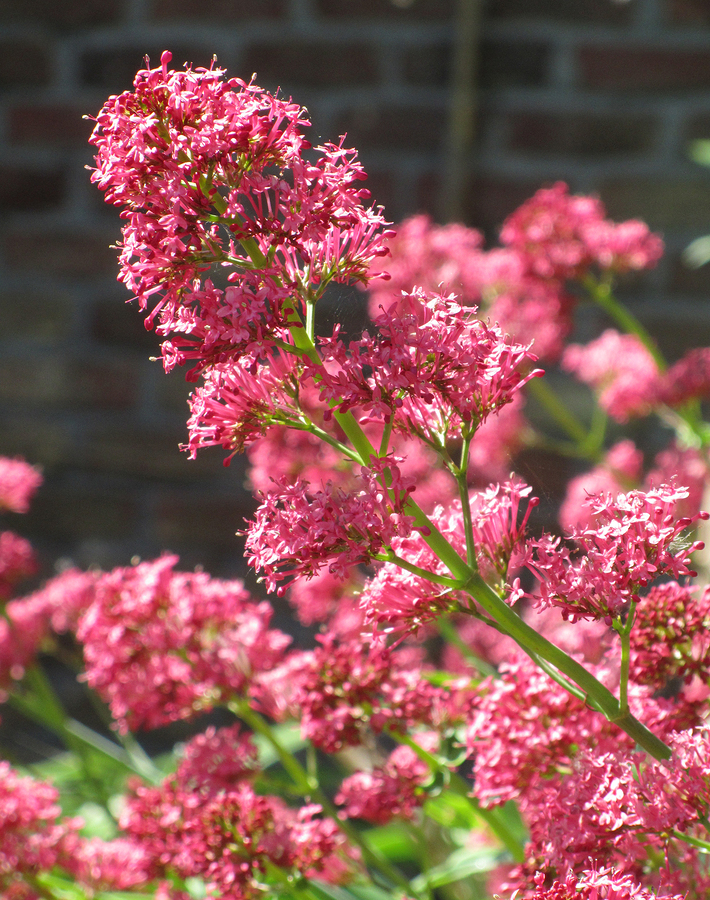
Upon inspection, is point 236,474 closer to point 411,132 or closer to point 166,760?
point 166,760

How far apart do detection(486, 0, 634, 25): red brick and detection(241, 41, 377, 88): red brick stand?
0.57 feet

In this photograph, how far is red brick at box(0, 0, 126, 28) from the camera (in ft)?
3.99

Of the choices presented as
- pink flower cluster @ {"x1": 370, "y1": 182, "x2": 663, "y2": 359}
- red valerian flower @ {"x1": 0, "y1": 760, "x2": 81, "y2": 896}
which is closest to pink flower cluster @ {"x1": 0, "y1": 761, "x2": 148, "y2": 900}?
red valerian flower @ {"x1": 0, "y1": 760, "x2": 81, "y2": 896}

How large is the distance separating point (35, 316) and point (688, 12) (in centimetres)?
99

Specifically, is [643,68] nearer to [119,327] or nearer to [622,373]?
[622,373]

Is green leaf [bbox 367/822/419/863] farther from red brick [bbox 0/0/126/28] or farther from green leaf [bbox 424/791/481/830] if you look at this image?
red brick [bbox 0/0/126/28]

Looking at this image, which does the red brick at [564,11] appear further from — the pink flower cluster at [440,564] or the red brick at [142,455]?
the pink flower cluster at [440,564]

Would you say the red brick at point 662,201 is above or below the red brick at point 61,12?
below

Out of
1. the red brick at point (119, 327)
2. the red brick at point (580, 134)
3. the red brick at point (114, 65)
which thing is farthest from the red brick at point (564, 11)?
the red brick at point (119, 327)

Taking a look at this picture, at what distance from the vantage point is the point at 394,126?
1.17 m

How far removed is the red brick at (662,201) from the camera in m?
1.10

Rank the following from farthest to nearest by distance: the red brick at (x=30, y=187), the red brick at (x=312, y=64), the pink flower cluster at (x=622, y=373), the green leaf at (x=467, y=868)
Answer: the red brick at (x=30, y=187)
the red brick at (x=312, y=64)
the pink flower cluster at (x=622, y=373)
the green leaf at (x=467, y=868)

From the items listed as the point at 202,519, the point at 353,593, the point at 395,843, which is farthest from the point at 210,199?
the point at 202,519

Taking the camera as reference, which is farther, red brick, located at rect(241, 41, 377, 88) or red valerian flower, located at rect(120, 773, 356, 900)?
red brick, located at rect(241, 41, 377, 88)
